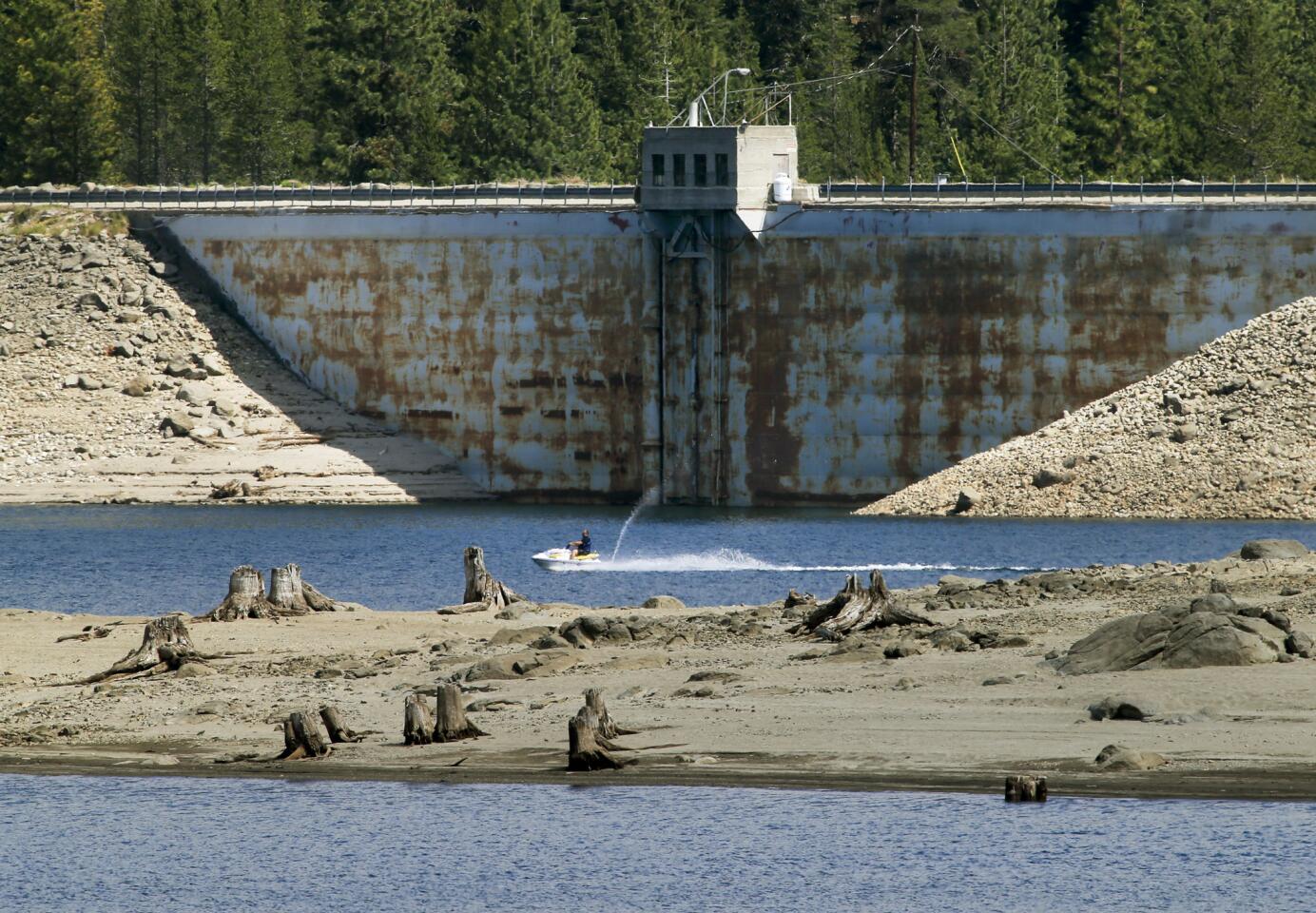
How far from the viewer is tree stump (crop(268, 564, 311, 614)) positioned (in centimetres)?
5331

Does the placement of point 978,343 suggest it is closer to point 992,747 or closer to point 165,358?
point 165,358

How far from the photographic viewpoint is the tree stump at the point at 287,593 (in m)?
53.3

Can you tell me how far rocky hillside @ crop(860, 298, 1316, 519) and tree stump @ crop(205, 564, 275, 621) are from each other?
38.9 m

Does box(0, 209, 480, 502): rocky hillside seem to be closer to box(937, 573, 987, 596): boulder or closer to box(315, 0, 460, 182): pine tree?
box(315, 0, 460, 182): pine tree

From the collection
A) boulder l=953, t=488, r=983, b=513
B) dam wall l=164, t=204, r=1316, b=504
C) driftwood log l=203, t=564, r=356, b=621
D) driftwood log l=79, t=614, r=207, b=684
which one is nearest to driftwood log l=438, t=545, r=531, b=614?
driftwood log l=203, t=564, r=356, b=621

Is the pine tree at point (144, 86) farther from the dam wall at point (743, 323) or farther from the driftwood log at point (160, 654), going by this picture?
the driftwood log at point (160, 654)

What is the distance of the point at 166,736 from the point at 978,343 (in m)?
56.6

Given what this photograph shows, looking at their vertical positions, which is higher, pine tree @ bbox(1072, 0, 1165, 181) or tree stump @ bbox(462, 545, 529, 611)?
pine tree @ bbox(1072, 0, 1165, 181)

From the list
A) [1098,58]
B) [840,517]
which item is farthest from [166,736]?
[1098,58]

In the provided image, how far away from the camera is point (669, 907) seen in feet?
106

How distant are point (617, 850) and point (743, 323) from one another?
60888mm

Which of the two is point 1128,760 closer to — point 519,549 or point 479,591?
point 479,591

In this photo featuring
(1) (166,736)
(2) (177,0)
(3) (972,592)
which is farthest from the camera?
(2) (177,0)

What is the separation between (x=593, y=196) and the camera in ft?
322
